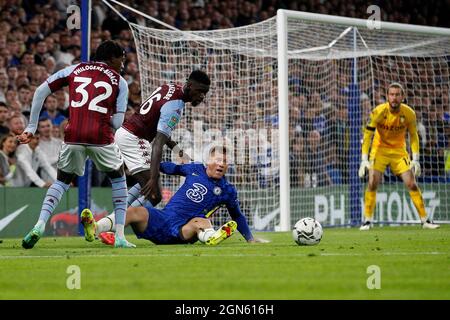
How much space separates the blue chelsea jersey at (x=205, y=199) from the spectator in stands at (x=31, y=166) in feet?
15.0

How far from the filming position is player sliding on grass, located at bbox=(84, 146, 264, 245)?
34.7 ft

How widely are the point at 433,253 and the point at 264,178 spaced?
752 centimetres

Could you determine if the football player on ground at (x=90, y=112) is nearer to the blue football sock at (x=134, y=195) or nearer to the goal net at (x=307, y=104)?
the blue football sock at (x=134, y=195)

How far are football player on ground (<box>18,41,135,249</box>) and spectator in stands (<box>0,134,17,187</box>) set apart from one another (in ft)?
15.8

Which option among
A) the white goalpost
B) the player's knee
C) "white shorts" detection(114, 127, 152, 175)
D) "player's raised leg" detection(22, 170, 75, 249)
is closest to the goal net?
the white goalpost

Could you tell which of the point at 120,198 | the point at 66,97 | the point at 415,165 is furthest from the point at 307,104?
the point at 120,198

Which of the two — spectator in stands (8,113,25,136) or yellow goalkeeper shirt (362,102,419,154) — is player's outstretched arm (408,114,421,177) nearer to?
yellow goalkeeper shirt (362,102,419,154)

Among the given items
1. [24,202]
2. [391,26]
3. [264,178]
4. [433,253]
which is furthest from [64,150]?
[391,26]

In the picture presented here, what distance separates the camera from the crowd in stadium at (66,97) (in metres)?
15.0

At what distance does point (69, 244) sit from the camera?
36.4 ft

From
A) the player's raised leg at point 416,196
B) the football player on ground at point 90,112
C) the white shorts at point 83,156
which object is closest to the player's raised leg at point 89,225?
the football player on ground at point 90,112

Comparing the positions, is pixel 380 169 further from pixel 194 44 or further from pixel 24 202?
pixel 24 202

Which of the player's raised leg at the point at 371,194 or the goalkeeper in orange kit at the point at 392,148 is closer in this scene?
the goalkeeper in orange kit at the point at 392,148

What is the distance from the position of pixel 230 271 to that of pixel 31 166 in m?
8.54
